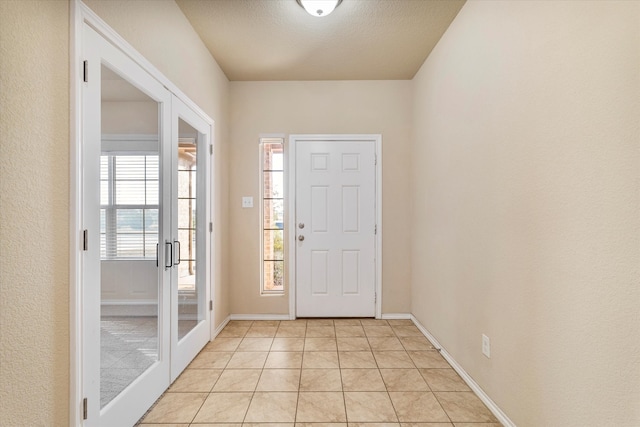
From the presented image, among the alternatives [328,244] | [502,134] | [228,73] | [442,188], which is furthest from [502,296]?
[228,73]

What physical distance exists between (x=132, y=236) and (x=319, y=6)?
1912 mm

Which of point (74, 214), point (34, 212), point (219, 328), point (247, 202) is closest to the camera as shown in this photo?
point (34, 212)

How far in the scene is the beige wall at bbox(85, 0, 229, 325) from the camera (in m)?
1.72

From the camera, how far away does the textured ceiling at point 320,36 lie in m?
2.35

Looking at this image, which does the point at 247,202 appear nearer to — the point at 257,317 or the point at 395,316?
the point at 257,317

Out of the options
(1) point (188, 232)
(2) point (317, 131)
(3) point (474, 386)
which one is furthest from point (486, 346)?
(2) point (317, 131)

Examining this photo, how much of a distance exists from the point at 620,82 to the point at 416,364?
7.14ft

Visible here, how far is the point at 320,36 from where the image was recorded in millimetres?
2703

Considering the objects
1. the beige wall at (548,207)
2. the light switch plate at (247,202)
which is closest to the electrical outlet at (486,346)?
the beige wall at (548,207)

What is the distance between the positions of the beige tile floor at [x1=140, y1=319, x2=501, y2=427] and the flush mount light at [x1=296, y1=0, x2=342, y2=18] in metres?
2.59

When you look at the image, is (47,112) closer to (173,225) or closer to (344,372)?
(173,225)

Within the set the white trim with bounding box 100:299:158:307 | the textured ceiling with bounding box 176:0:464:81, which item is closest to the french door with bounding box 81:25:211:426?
the white trim with bounding box 100:299:158:307

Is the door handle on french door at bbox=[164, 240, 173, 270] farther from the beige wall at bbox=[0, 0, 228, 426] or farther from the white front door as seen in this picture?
the white front door

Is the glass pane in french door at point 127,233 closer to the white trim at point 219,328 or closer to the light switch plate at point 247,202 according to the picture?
the white trim at point 219,328
